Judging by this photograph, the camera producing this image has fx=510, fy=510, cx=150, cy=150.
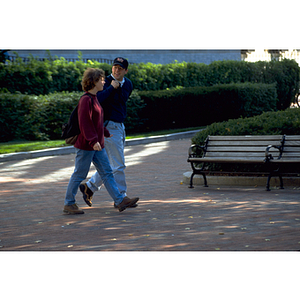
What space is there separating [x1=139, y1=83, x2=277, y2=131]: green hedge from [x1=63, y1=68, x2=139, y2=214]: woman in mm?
13180

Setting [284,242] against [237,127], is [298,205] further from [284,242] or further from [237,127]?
[237,127]

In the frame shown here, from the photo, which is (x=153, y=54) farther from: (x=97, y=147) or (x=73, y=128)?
(x=97, y=147)

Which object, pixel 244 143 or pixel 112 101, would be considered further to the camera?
pixel 244 143

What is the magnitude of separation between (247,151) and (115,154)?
2862 mm

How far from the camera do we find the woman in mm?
6289

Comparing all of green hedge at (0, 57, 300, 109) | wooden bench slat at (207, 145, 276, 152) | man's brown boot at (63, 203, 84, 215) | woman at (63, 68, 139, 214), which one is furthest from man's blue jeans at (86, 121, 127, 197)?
green hedge at (0, 57, 300, 109)

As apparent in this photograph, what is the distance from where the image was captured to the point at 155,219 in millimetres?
6305

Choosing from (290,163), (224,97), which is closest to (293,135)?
(290,163)

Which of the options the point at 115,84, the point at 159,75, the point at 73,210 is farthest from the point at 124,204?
the point at 159,75

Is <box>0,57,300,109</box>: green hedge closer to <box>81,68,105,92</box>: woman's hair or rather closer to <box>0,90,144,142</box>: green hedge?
<box>0,90,144,142</box>: green hedge

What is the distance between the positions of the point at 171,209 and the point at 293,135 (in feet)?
10.0

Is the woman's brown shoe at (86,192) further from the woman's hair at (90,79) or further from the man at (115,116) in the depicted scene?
the woman's hair at (90,79)

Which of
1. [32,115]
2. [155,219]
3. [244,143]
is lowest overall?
[155,219]

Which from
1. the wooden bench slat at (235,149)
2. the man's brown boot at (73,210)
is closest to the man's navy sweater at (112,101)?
the man's brown boot at (73,210)
